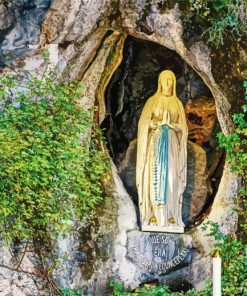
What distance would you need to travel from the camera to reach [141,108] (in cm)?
662

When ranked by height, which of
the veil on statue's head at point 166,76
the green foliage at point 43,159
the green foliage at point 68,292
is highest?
the veil on statue's head at point 166,76

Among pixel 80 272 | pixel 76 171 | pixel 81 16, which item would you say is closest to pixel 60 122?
pixel 76 171

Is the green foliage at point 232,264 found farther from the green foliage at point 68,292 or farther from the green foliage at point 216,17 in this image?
the green foliage at point 216,17

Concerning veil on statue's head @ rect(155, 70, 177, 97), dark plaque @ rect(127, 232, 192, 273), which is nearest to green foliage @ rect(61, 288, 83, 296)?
dark plaque @ rect(127, 232, 192, 273)

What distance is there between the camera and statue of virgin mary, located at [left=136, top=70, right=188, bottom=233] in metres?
6.03

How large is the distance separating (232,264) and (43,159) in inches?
62.6

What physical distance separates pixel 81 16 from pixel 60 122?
2.71 feet

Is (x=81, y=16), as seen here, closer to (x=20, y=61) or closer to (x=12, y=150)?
(x=20, y=61)

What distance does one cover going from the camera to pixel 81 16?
18.8 feet

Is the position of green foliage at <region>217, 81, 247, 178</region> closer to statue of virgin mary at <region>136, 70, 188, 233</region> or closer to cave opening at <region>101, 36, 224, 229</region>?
statue of virgin mary at <region>136, 70, 188, 233</region>

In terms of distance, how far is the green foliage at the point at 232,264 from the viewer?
5477 millimetres

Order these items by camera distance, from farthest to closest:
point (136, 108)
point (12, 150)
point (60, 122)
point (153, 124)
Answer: point (136, 108)
point (153, 124)
point (60, 122)
point (12, 150)

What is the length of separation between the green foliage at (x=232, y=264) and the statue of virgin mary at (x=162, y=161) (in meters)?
0.49

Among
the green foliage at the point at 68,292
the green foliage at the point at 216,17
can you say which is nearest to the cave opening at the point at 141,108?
the green foliage at the point at 216,17
